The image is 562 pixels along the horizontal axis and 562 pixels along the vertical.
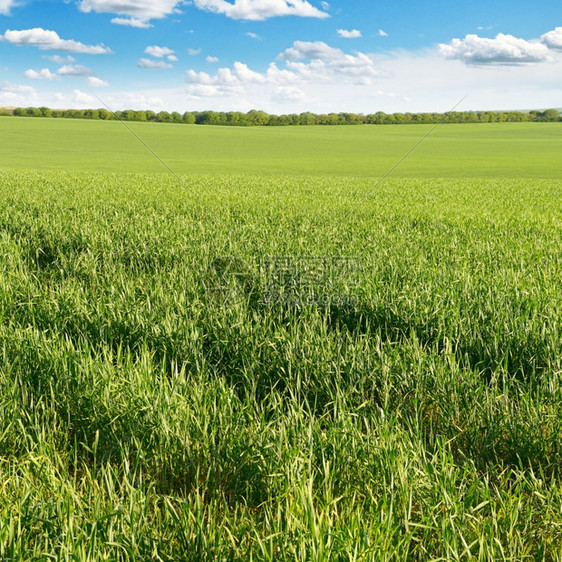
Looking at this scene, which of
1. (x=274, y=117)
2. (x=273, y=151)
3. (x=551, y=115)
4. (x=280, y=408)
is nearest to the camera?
(x=280, y=408)

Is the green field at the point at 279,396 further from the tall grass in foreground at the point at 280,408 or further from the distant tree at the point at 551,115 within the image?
the distant tree at the point at 551,115

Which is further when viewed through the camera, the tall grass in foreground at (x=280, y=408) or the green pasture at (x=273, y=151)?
the green pasture at (x=273, y=151)

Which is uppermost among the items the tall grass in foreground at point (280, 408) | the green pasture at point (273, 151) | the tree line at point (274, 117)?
the tree line at point (274, 117)

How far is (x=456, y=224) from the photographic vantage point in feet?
33.1

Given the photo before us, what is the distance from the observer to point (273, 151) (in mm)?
55062

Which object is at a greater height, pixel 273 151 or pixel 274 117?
pixel 274 117

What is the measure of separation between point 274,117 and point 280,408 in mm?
100326

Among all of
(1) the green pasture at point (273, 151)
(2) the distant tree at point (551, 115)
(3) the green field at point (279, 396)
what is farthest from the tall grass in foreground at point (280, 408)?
(2) the distant tree at point (551, 115)

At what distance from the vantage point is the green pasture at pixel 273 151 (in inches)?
1507

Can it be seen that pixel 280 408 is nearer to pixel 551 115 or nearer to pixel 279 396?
pixel 279 396

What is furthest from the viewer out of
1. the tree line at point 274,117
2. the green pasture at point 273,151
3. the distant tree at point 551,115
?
the distant tree at point 551,115

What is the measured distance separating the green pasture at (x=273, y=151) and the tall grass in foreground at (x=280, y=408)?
28935 millimetres

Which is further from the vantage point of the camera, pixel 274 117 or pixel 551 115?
pixel 551 115

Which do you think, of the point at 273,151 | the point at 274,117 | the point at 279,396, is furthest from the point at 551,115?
the point at 279,396
